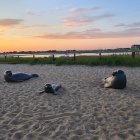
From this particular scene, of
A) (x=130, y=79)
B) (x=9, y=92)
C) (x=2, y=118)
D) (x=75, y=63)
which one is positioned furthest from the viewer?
(x=75, y=63)

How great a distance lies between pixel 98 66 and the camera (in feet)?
71.3

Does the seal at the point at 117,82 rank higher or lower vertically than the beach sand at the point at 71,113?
higher

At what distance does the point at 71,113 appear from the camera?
855cm

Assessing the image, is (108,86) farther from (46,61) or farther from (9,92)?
(46,61)

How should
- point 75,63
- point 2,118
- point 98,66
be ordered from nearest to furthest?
point 2,118
point 98,66
point 75,63

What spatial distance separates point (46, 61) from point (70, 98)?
16.2 metres

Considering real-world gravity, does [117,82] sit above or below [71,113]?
above

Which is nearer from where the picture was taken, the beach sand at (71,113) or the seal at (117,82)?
the beach sand at (71,113)

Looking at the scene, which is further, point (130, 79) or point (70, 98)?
point (130, 79)

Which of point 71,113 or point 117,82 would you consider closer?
point 71,113

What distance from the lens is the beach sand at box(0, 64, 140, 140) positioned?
22.9 ft

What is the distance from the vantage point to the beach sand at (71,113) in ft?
22.9

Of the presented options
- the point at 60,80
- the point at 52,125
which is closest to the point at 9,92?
the point at 60,80

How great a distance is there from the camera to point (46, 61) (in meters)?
26.5
